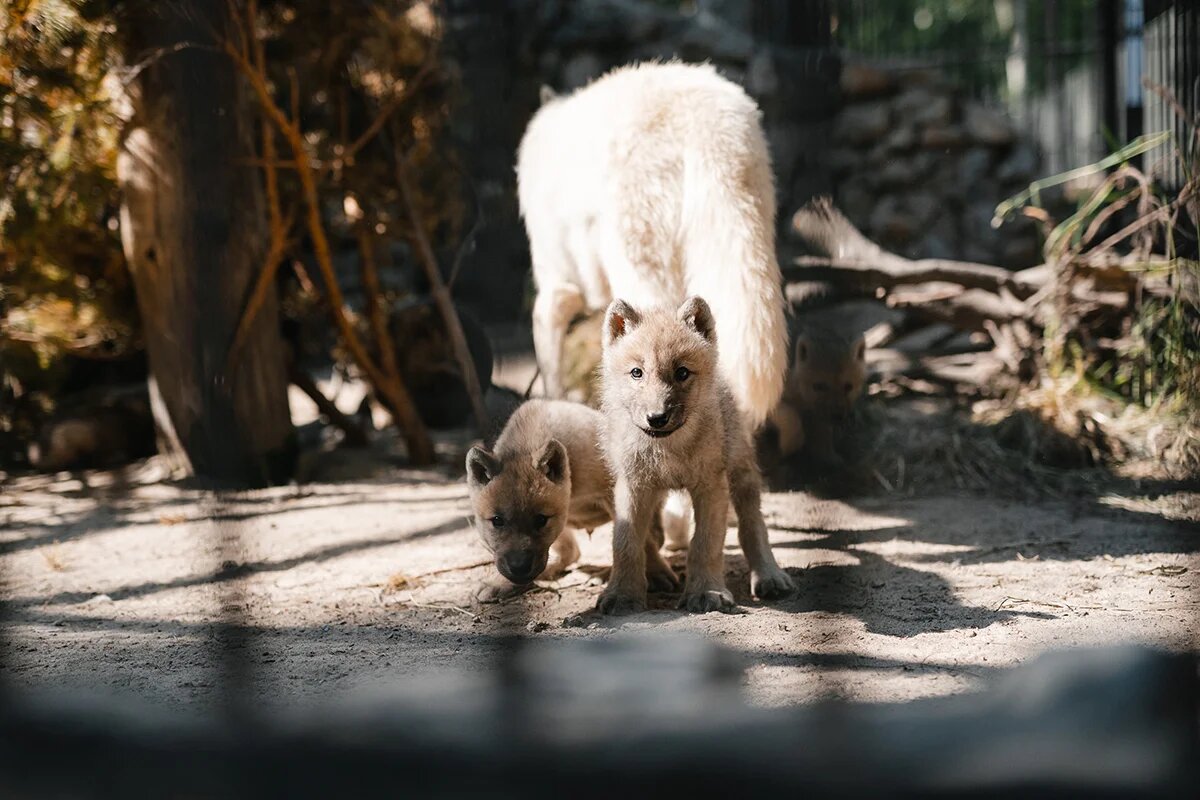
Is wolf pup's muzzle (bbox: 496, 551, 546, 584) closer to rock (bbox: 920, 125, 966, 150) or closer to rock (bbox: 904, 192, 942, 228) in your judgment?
rock (bbox: 904, 192, 942, 228)

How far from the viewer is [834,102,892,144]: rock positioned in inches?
371

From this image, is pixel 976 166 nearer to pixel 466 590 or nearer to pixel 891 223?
pixel 891 223

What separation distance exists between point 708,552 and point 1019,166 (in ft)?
24.6

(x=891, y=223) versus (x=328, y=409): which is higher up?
(x=891, y=223)

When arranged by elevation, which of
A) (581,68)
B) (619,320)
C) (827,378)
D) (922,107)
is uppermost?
(581,68)

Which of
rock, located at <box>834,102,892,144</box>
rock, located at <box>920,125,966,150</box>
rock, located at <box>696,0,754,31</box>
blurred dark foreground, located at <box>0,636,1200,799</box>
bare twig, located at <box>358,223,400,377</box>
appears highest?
rock, located at <box>696,0,754,31</box>

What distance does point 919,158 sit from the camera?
9375 millimetres

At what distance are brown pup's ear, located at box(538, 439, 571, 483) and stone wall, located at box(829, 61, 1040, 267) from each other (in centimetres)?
660

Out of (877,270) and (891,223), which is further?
(891,223)

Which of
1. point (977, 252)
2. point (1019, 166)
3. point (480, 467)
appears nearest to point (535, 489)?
point (480, 467)

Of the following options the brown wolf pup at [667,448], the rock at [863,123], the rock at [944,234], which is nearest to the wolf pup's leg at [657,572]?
the brown wolf pup at [667,448]

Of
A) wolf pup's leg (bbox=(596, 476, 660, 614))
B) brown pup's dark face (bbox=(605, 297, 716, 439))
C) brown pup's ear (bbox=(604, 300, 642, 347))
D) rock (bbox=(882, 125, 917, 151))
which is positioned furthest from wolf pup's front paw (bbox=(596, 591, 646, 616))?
rock (bbox=(882, 125, 917, 151))

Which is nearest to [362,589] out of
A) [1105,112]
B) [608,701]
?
[608,701]

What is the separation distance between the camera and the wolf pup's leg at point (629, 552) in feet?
9.91
